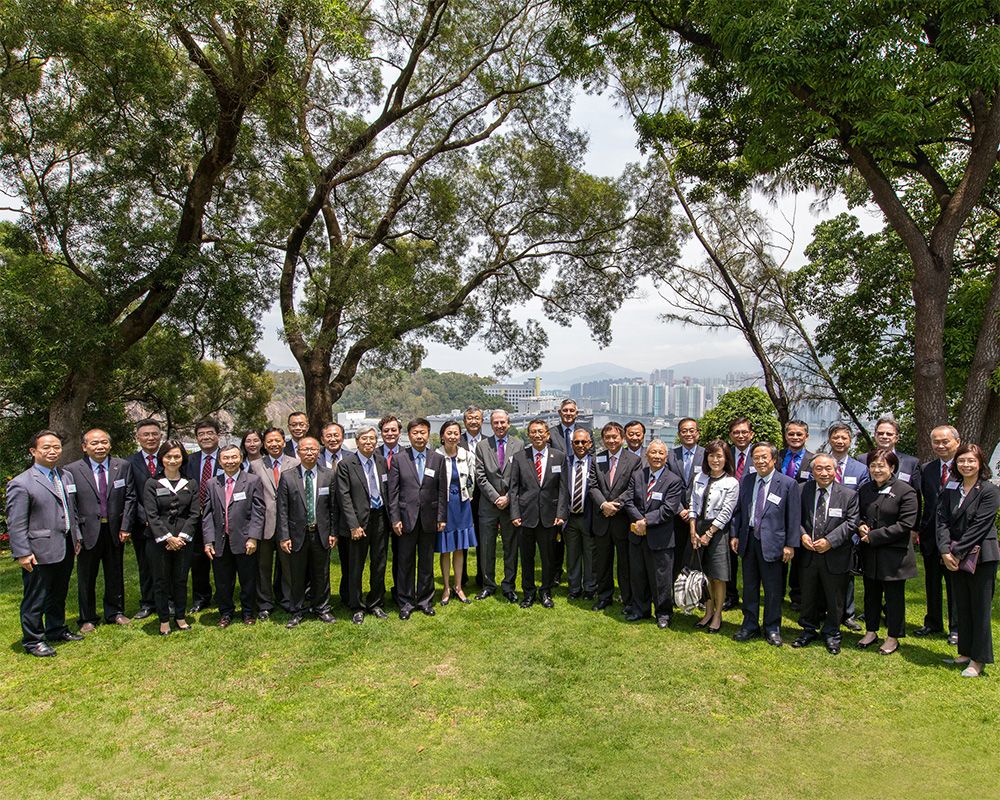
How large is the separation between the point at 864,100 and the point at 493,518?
20.6 feet

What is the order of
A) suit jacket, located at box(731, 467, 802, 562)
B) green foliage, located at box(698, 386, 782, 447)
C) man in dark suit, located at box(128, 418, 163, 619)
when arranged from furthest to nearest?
green foliage, located at box(698, 386, 782, 447) < man in dark suit, located at box(128, 418, 163, 619) < suit jacket, located at box(731, 467, 802, 562)

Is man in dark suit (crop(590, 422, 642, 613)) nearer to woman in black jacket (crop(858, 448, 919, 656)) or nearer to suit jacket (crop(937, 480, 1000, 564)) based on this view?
woman in black jacket (crop(858, 448, 919, 656))

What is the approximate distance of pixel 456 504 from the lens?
6000mm

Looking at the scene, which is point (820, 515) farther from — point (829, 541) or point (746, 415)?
point (746, 415)

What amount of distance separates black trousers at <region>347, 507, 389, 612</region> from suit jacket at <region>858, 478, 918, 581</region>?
3969 mm

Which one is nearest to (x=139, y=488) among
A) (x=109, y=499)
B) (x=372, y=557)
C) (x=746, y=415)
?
(x=109, y=499)

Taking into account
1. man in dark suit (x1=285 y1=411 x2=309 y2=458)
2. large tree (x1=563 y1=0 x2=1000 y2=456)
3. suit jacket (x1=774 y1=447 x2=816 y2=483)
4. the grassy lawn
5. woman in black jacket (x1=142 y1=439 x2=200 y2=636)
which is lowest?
the grassy lawn

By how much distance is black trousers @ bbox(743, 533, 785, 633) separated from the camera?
5.02m

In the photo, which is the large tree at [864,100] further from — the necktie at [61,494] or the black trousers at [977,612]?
the necktie at [61,494]

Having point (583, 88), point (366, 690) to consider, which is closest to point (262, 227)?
point (583, 88)

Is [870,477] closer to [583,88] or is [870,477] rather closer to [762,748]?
[762,748]

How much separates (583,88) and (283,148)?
17.5ft

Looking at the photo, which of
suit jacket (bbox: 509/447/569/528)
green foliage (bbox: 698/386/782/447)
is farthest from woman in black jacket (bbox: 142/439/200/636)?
green foliage (bbox: 698/386/782/447)

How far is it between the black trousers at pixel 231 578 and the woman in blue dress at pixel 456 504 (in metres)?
1.65
